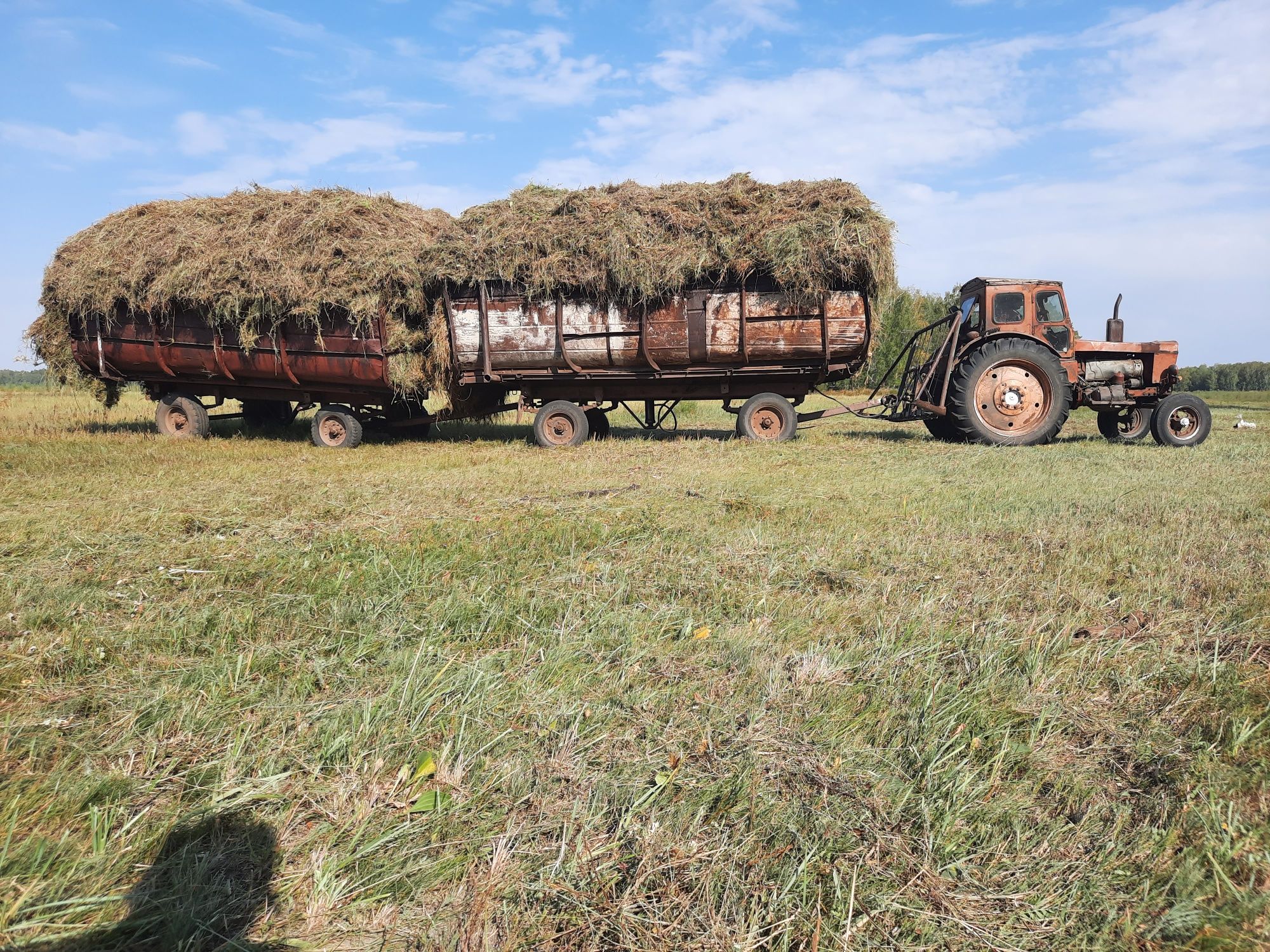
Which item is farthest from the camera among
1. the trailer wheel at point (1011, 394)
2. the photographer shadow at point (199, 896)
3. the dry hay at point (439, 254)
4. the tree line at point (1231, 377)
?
the tree line at point (1231, 377)

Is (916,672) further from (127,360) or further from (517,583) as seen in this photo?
(127,360)

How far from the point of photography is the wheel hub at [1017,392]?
33.7 ft

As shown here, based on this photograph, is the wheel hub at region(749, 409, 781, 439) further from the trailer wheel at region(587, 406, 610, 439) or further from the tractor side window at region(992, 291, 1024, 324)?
the tractor side window at region(992, 291, 1024, 324)

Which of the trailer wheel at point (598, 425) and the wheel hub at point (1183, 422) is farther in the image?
the trailer wheel at point (598, 425)

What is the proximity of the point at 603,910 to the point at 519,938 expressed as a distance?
18 centimetres

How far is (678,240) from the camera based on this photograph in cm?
966

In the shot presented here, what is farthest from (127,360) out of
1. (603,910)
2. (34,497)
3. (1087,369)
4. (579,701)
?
(1087,369)

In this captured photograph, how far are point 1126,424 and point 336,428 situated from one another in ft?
40.4

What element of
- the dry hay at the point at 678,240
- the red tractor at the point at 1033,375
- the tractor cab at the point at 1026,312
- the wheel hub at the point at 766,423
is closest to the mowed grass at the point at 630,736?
the dry hay at the point at 678,240

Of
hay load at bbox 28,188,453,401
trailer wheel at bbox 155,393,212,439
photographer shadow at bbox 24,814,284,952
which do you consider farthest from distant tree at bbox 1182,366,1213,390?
photographer shadow at bbox 24,814,284,952

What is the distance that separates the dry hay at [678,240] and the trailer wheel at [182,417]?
4.53 metres

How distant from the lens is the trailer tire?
11.2 meters

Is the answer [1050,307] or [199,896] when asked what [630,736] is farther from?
[1050,307]

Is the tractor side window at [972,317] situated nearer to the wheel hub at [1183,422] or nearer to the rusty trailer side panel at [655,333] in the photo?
the rusty trailer side panel at [655,333]
